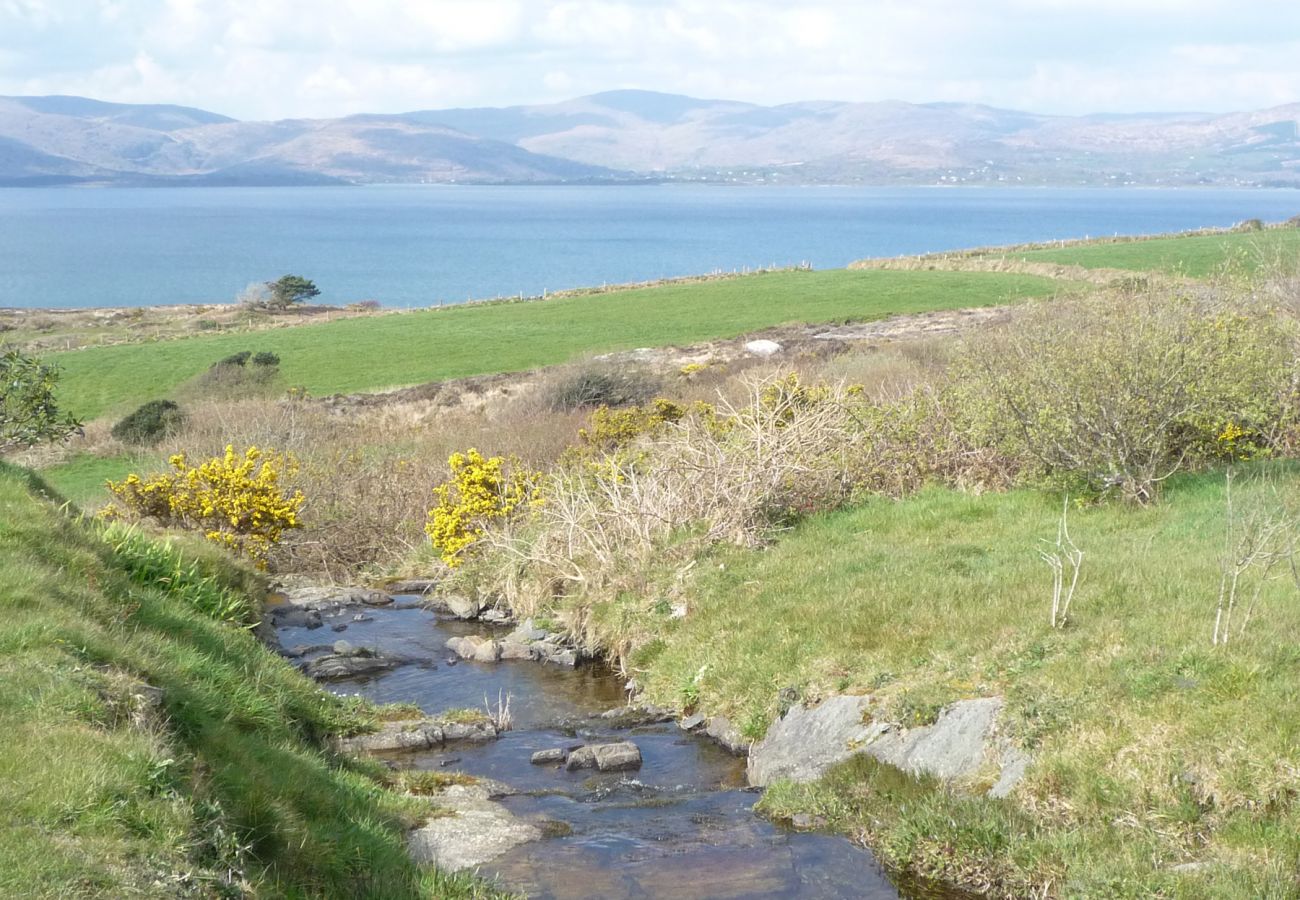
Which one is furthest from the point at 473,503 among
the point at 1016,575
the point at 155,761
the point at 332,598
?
the point at 155,761

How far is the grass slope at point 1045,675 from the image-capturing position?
8.88m

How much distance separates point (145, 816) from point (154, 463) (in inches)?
1093

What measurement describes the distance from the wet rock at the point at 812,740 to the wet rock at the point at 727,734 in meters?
0.40

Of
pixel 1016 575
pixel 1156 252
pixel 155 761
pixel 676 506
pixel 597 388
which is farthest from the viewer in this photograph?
pixel 1156 252

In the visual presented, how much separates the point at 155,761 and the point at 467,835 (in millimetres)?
3480

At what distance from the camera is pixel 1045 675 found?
36.3ft

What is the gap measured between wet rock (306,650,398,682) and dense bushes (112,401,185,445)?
74.7 feet

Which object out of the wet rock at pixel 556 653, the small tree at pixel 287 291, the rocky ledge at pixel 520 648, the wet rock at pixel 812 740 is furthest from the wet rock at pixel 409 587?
the small tree at pixel 287 291

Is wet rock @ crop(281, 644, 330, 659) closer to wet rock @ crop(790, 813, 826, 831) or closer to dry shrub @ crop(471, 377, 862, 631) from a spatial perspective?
dry shrub @ crop(471, 377, 862, 631)

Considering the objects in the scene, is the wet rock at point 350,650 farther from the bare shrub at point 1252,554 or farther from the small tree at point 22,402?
the bare shrub at point 1252,554

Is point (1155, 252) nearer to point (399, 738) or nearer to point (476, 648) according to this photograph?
point (476, 648)

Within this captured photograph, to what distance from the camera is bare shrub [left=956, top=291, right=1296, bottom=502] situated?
16766 mm

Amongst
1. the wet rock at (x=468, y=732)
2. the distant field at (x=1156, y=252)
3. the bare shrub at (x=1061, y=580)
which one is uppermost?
the distant field at (x=1156, y=252)

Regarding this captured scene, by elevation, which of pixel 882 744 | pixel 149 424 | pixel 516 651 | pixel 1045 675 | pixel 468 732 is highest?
pixel 1045 675
